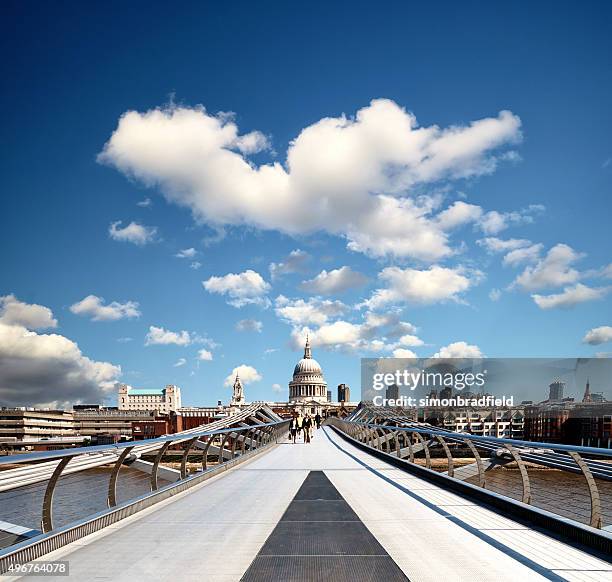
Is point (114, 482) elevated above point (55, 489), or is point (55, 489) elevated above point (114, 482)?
point (55, 489)

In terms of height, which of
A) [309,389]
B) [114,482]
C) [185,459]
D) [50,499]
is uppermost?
[50,499]

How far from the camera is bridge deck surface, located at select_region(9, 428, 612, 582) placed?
503 cm

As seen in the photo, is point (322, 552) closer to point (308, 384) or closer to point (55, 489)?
point (55, 489)

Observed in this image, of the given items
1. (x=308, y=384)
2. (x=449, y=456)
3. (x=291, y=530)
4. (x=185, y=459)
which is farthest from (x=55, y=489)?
(x=308, y=384)

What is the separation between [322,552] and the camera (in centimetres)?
568

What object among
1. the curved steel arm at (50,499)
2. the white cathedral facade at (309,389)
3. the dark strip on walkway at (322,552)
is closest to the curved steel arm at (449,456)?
the dark strip on walkway at (322,552)

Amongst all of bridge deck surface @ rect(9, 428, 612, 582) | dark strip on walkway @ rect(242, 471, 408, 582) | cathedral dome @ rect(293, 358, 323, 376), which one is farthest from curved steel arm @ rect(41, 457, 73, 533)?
cathedral dome @ rect(293, 358, 323, 376)

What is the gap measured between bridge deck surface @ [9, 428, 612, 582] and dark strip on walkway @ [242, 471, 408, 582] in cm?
2

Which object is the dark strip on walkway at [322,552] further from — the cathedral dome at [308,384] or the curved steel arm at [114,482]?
the cathedral dome at [308,384]

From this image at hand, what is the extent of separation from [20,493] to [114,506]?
1.91 m

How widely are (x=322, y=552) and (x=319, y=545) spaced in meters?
0.29

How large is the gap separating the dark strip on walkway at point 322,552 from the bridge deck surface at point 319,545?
0.02 metres

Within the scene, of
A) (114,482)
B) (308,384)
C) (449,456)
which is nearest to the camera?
(114,482)

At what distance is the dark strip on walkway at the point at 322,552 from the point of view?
16.2 ft
